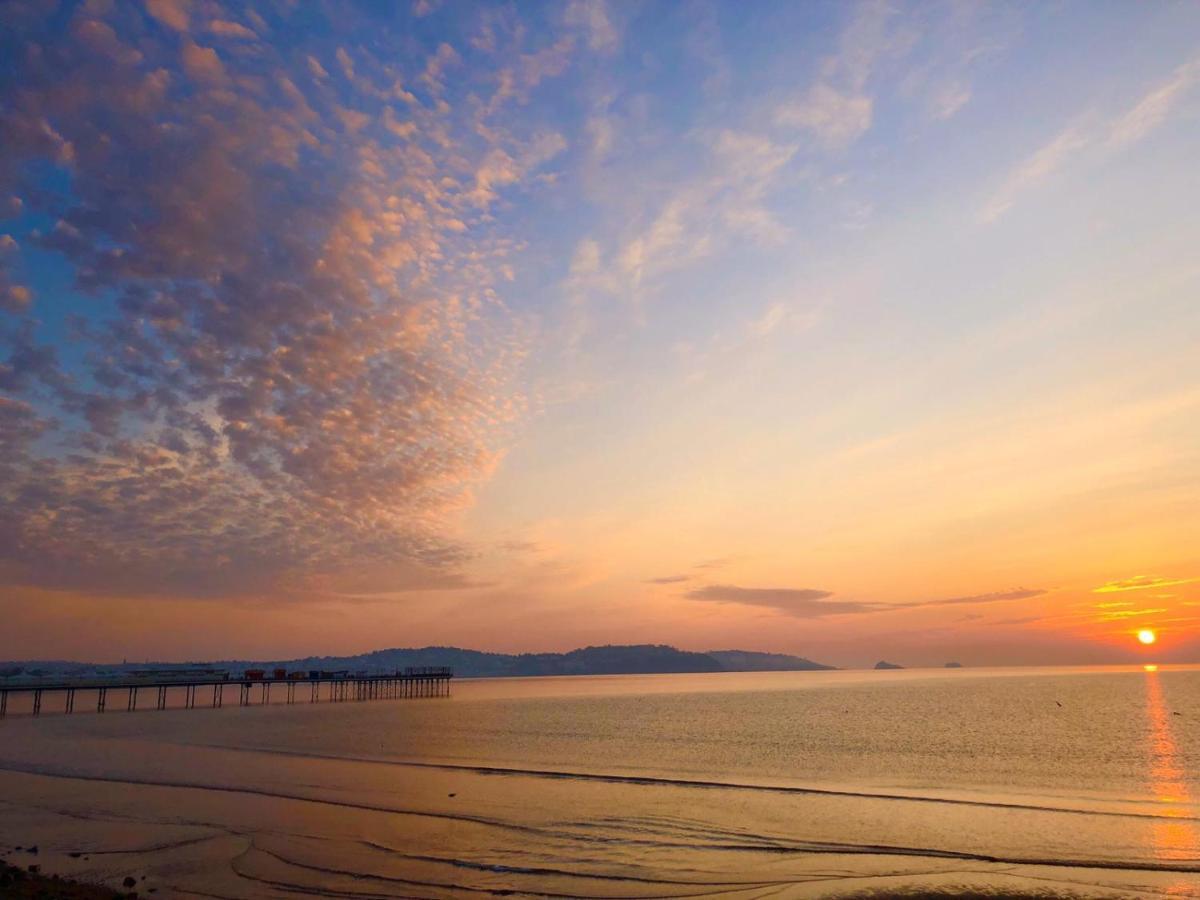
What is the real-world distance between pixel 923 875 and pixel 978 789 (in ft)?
55.2

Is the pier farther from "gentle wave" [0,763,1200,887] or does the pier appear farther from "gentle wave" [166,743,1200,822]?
"gentle wave" [0,763,1200,887]

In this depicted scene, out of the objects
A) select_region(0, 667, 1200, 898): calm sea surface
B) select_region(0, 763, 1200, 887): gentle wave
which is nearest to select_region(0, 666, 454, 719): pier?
select_region(0, 667, 1200, 898): calm sea surface

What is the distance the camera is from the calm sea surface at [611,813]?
1977 centimetres

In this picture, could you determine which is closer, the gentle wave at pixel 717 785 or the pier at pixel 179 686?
the gentle wave at pixel 717 785

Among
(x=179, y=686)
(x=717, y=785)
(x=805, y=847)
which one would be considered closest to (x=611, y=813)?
(x=805, y=847)

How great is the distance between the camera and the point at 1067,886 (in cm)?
1886

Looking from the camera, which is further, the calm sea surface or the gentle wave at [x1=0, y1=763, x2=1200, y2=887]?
the gentle wave at [x1=0, y1=763, x2=1200, y2=887]

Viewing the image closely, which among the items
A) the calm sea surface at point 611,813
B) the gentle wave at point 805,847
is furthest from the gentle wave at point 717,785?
the gentle wave at point 805,847

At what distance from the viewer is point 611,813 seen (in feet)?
92.1

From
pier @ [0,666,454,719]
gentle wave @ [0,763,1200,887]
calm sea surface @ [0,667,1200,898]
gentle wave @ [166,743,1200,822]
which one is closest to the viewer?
calm sea surface @ [0,667,1200,898]

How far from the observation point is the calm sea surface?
19766 millimetres

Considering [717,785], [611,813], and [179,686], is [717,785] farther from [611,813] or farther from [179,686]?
[179,686]

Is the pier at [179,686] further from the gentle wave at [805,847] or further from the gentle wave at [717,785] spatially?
the gentle wave at [805,847]

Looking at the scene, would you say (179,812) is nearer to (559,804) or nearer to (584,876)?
(559,804)
